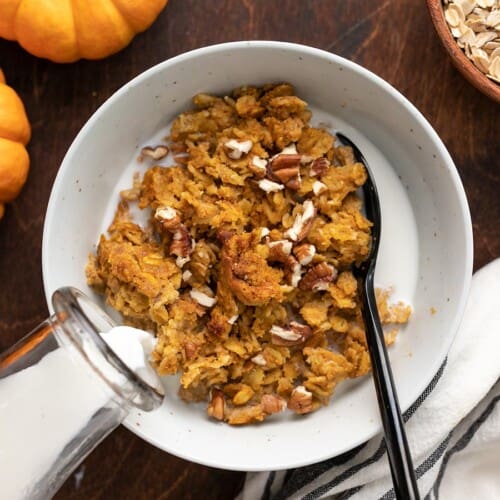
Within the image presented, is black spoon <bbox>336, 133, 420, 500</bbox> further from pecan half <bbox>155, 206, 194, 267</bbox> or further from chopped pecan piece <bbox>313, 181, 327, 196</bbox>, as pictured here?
pecan half <bbox>155, 206, 194, 267</bbox>

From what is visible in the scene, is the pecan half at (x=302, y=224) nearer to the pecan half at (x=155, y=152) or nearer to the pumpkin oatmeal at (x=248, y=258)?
the pumpkin oatmeal at (x=248, y=258)

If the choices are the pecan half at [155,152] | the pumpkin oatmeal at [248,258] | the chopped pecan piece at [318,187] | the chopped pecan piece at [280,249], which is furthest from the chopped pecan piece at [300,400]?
the pecan half at [155,152]

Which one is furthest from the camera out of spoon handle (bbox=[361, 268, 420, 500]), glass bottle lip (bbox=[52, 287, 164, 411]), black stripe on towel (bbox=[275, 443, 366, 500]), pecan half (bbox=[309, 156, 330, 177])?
black stripe on towel (bbox=[275, 443, 366, 500])

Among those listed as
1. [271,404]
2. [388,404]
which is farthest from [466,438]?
[271,404]

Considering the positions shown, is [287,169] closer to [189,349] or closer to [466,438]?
[189,349]

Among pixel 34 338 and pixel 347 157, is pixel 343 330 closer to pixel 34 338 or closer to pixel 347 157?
pixel 347 157

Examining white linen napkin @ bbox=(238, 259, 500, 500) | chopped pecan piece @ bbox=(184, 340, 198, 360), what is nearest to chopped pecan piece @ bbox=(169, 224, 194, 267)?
chopped pecan piece @ bbox=(184, 340, 198, 360)

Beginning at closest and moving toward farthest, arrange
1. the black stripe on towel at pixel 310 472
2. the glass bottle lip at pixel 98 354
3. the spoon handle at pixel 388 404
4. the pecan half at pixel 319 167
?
the glass bottle lip at pixel 98 354, the spoon handle at pixel 388 404, the pecan half at pixel 319 167, the black stripe on towel at pixel 310 472
